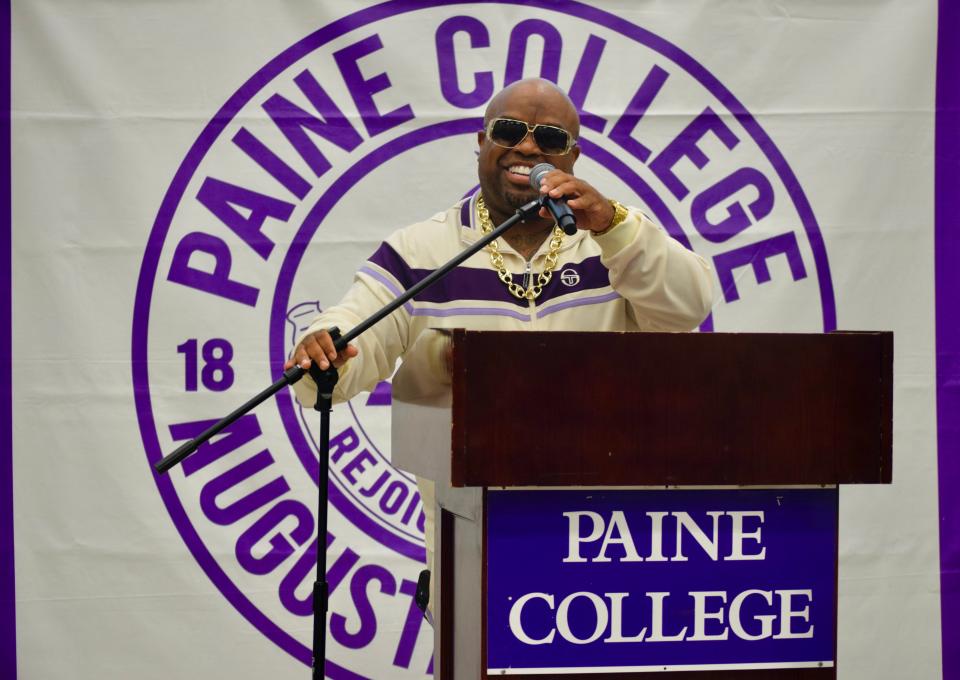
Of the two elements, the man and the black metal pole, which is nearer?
the black metal pole

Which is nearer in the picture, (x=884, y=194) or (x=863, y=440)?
(x=863, y=440)

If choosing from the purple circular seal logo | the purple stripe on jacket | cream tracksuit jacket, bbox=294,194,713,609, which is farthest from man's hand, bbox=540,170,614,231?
the purple circular seal logo

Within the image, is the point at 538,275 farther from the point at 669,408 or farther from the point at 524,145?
the point at 669,408

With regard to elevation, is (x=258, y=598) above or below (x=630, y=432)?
below

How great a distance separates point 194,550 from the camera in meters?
2.98

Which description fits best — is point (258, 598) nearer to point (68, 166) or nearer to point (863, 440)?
point (68, 166)

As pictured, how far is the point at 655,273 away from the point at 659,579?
0.66m

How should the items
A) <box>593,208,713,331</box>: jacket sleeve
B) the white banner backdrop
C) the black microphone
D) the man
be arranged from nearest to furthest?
the black microphone
<box>593,208,713,331</box>: jacket sleeve
the man
the white banner backdrop

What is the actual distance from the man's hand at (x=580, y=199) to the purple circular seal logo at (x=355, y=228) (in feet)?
4.39

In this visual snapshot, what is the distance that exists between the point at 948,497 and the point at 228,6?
238 centimetres

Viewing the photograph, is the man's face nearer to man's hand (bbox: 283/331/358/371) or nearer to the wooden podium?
man's hand (bbox: 283/331/358/371)

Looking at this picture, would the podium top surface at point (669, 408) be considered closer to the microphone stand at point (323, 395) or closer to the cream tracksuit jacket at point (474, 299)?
the microphone stand at point (323, 395)

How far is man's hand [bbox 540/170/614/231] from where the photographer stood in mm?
1583

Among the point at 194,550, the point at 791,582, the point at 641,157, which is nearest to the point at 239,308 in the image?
the point at 194,550
